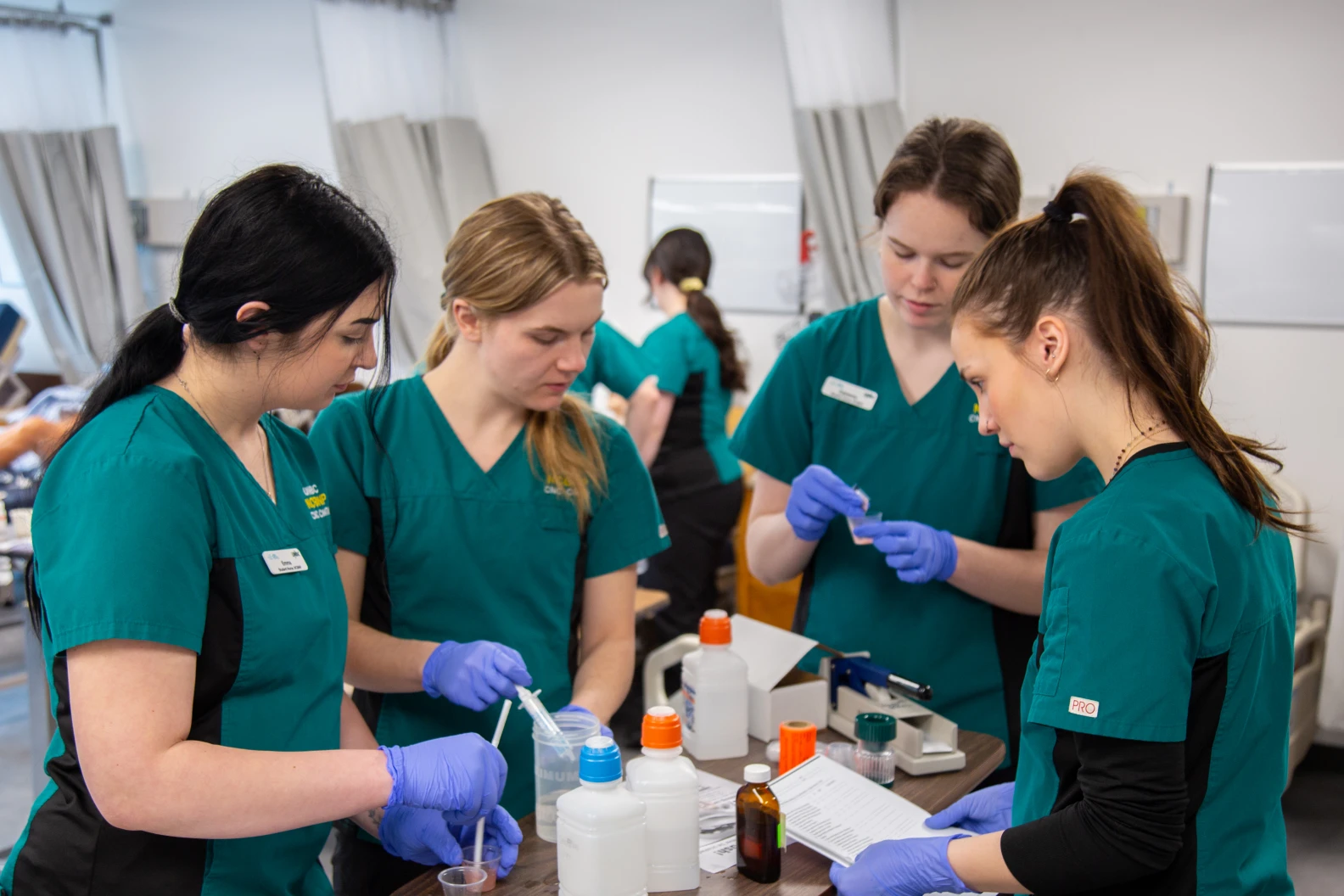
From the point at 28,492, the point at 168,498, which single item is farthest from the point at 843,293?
the point at 168,498

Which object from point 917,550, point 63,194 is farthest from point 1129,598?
point 63,194

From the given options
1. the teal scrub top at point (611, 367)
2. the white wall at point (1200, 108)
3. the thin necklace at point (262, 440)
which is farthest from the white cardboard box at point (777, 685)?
the white wall at point (1200, 108)

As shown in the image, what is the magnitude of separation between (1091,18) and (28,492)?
3729 mm

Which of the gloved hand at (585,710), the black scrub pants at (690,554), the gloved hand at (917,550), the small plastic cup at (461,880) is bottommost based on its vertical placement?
the black scrub pants at (690,554)

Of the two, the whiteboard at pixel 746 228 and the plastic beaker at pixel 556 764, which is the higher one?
the whiteboard at pixel 746 228

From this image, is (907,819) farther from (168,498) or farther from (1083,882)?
(168,498)

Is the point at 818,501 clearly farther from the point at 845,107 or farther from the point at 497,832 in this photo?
the point at 845,107

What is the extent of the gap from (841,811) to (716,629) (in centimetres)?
32

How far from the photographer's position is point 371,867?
1.44m

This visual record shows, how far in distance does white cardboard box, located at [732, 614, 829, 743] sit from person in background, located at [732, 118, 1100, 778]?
14cm

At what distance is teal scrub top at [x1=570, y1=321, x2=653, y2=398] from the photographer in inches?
142

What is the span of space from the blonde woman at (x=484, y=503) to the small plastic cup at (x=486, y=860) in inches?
8.8

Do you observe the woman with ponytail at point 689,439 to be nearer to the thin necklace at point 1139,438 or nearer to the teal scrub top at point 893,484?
the teal scrub top at point 893,484

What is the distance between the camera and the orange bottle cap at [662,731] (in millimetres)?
1203
